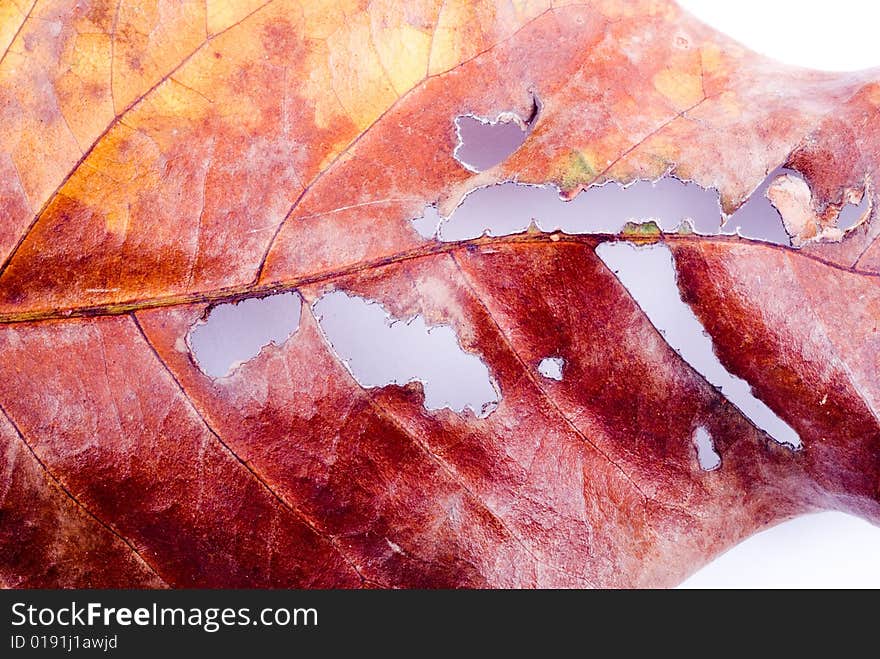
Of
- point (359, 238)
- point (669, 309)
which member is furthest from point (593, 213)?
point (359, 238)

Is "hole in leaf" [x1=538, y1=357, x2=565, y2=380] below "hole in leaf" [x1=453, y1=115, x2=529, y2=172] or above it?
below

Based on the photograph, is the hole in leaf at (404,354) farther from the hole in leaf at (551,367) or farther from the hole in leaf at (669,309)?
the hole in leaf at (669,309)

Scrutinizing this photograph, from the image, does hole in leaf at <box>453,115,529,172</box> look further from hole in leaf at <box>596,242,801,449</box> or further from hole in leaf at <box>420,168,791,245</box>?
hole in leaf at <box>596,242,801,449</box>

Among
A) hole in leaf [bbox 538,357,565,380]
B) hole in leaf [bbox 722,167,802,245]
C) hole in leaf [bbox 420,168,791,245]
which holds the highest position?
hole in leaf [bbox 420,168,791,245]

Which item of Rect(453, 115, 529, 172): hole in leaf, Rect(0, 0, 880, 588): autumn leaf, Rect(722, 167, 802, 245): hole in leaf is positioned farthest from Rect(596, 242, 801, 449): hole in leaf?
Rect(453, 115, 529, 172): hole in leaf

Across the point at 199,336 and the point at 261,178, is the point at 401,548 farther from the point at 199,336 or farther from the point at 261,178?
the point at 261,178

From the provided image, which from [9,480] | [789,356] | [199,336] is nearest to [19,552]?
[9,480]

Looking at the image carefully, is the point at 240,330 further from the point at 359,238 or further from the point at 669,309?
the point at 669,309
